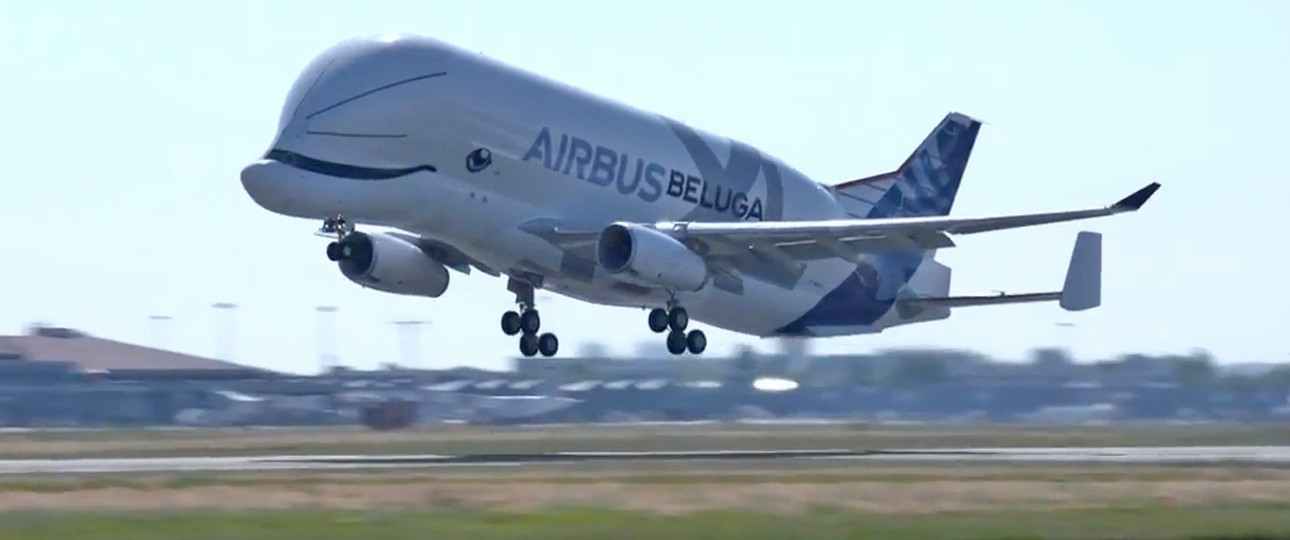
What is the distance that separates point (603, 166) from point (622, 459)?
20.2 ft

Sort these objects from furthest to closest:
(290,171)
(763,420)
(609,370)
Result: (609,370), (763,420), (290,171)

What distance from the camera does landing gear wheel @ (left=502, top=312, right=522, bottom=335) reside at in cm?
5069

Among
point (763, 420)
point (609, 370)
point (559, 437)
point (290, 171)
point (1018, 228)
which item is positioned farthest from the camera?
point (609, 370)

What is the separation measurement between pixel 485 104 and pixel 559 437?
61.6ft

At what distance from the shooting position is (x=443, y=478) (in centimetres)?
3897

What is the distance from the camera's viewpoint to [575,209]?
46.2m

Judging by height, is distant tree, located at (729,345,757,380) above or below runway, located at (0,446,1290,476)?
above

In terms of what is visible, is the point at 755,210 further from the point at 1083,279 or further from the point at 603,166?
the point at 1083,279

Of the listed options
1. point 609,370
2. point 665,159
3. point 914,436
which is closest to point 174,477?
point 665,159

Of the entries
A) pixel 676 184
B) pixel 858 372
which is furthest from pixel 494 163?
pixel 858 372

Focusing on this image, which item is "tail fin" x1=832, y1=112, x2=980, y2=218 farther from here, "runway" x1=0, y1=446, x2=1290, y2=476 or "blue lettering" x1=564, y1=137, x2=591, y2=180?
"blue lettering" x1=564, y1=137, x2=591, y2=180

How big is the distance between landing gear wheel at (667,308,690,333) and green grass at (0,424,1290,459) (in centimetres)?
487

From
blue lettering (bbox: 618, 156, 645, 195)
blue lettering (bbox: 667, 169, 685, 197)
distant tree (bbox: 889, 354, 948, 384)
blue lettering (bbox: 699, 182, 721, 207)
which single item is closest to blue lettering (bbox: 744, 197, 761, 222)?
blue lettering (bbox: 699, 182, 721, 207)

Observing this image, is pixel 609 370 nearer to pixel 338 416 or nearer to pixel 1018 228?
pixel 338 416
